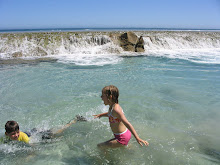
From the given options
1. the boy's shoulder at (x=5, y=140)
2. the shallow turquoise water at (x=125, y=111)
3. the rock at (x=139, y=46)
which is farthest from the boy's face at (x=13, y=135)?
the rock at (x=139, y=46)

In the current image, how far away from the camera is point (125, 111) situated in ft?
20.9

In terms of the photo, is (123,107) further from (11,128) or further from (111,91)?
(11,128)

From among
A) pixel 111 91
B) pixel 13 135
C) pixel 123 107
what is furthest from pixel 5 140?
pixel 123 107

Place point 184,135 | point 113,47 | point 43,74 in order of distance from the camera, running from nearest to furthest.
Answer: point 184,135
point 43,74
point 113,47

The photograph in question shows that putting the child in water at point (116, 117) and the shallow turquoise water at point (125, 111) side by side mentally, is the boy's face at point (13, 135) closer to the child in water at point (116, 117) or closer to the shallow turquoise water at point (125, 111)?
the shallow turquoise water at point (125, 111)

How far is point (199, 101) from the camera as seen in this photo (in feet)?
23.5

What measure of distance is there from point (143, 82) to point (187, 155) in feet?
19.8

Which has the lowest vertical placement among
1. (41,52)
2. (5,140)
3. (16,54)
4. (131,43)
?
(5,140)

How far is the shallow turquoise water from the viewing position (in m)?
4.03

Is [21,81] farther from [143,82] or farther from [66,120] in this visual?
[143,82]

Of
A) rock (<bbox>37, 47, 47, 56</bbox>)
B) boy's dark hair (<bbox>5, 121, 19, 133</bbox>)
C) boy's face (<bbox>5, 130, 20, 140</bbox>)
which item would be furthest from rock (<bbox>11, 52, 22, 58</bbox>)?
boy's dark hair (<bbox>5, 121, 19, 133</bbox>)

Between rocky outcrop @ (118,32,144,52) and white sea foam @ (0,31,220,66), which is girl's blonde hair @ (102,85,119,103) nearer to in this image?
white sea foam @ (0,31,220,66)

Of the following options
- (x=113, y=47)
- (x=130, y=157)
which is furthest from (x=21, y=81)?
(x=113, y=47)

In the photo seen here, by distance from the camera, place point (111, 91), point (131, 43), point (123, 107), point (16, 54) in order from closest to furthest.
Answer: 1. point (111, 91)
2. point (123, 107)
3. point (16, 54)
4. point (131, 43)
